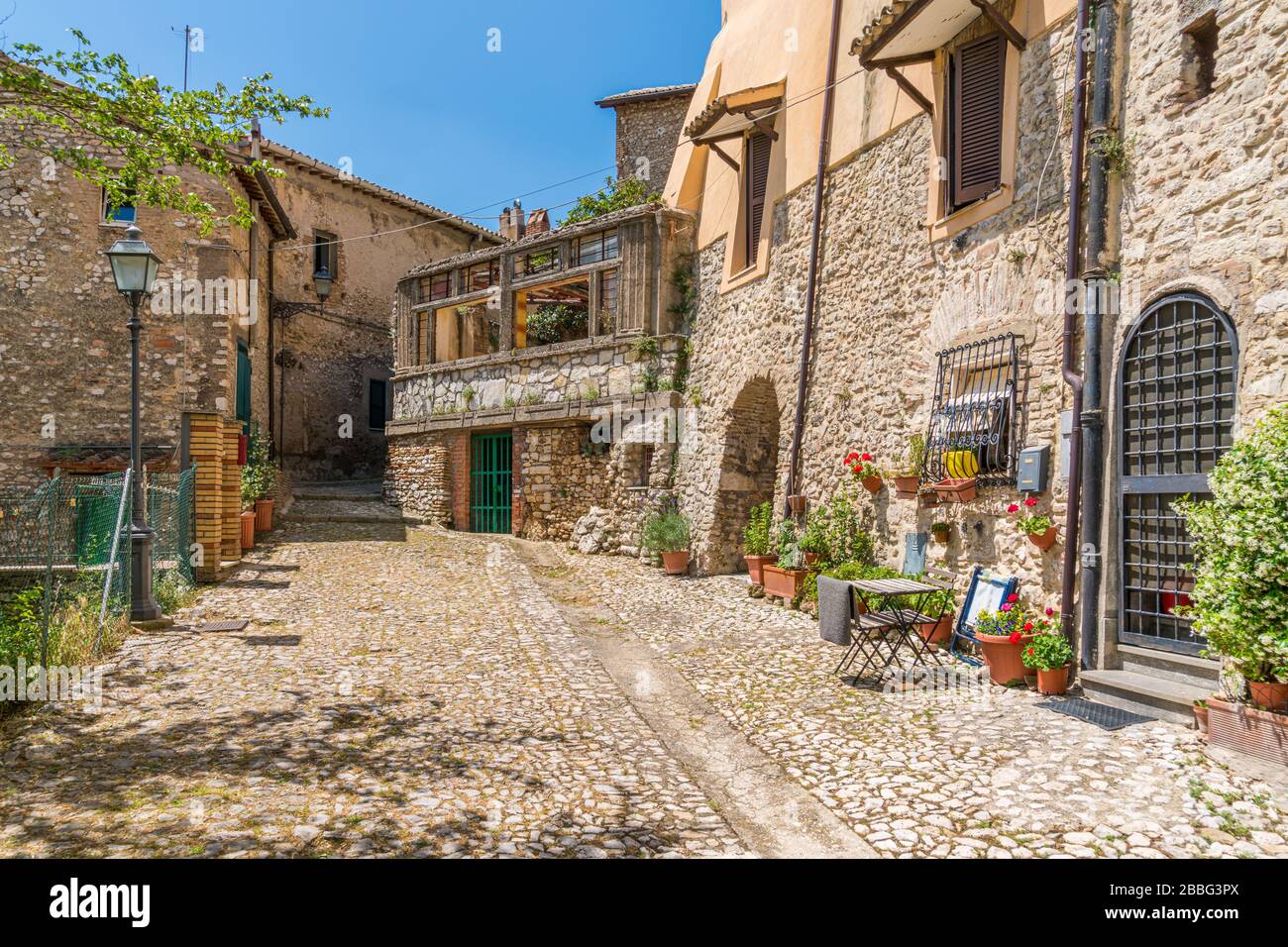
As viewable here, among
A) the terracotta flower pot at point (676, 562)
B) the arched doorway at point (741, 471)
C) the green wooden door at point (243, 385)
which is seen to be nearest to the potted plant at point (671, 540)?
the terracotta flower pot at point (676, 562)

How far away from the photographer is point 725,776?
4.49 meters

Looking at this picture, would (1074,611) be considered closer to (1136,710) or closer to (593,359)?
(1136,710)

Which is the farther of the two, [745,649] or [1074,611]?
[745,649]

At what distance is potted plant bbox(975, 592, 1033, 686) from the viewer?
600 centimetres

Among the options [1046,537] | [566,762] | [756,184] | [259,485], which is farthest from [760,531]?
[259,485]

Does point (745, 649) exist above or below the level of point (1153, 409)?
below

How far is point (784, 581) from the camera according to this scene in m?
9.58

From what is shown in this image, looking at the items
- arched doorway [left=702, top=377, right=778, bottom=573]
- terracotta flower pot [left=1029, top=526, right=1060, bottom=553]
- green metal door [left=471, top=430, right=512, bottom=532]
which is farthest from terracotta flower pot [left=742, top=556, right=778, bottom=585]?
green metal door [left=471, top=430, right=512, bottom=532]

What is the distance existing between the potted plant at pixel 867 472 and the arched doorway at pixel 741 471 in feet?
10.7

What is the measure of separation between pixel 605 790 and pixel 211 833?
1.81m

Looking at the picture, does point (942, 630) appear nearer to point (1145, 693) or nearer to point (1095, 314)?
point (1145, 693)

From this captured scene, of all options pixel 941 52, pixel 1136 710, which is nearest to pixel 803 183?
pixel 941 52
